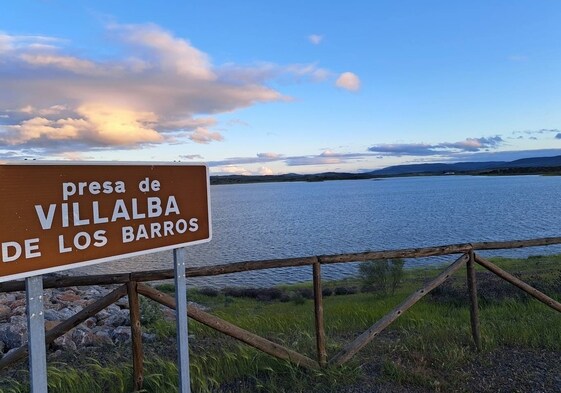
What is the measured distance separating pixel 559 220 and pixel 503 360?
146 feet

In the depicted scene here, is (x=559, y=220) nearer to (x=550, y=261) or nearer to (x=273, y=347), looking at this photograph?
(x=550, y=261)

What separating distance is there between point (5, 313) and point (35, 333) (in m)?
11.3

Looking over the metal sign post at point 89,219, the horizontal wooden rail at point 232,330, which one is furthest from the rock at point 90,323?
the metal sign post at point 89,219

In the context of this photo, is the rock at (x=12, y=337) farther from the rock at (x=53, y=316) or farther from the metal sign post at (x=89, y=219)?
the metal sign post at (x=89, y=219)

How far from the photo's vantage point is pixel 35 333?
228 centimetres

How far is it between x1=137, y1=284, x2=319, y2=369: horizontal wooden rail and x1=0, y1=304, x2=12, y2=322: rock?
8.59 metres

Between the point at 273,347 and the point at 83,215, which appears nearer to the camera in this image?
the point at 83,215

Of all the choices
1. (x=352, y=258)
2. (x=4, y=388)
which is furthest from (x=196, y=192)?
(x=4, y=388)

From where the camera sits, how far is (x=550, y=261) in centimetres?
2272

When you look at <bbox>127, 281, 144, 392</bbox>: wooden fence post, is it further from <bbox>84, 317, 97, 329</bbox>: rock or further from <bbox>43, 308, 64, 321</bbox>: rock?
<bbox>43, 308, 64, 321</bbox>: rock

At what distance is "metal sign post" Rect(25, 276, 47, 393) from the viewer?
2264mm

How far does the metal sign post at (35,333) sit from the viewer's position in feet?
7.43

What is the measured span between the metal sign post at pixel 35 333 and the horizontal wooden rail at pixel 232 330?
2.11m

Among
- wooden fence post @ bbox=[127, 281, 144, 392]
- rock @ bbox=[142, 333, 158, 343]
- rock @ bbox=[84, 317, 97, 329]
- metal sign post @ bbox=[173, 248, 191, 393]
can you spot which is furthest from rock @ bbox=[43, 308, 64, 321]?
metal sign post @ bbox=[173, 248, 191, 393]
